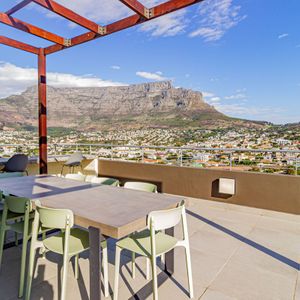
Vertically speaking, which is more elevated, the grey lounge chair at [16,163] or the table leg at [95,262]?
the grey lounge chair at [16,163]

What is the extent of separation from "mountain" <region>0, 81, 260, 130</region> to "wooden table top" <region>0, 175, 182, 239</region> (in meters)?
4.79

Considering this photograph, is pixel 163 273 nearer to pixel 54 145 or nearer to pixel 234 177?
pixel 234 177

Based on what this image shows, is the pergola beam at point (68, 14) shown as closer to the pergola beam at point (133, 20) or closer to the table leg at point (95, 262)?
the pergola beam at point (133, 20)

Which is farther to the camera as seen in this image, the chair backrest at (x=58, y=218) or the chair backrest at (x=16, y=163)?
the chair backrest at (x=16, y=163)

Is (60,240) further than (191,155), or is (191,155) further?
(191,155)

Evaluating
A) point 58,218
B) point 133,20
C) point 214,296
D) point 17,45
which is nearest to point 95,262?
point 58,218

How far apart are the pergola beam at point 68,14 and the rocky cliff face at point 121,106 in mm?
4651

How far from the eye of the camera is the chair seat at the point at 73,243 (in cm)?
163

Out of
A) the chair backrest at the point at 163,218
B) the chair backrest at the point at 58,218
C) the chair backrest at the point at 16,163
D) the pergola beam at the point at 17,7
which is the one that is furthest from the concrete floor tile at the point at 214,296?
the chair backrest at the point at 16,163

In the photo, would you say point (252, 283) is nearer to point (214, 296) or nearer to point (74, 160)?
point (214, 296)

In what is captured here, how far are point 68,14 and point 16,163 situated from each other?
2942 mm

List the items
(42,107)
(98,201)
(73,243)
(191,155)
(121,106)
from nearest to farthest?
(73,243) < (98,201) < (42,107) < (191,155) < (121,106)

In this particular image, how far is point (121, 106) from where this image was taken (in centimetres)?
1168

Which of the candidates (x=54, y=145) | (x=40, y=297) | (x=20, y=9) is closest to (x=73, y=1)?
(x=20, y=9)
